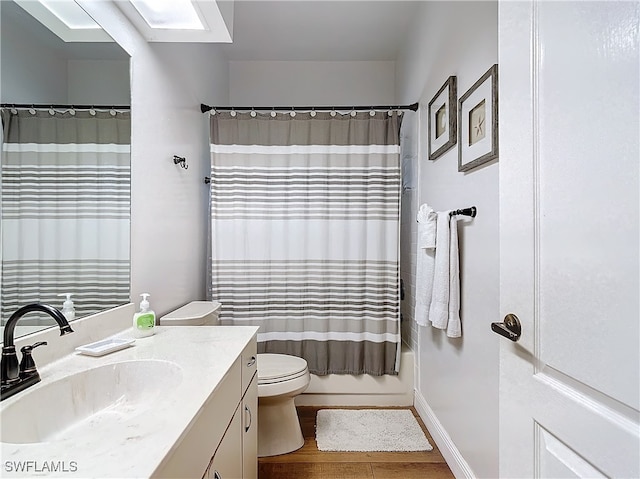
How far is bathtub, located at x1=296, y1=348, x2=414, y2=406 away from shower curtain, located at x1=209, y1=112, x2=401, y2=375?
6 cm

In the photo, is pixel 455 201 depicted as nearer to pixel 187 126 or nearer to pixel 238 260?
pixel 238 260

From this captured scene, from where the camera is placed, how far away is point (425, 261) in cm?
198

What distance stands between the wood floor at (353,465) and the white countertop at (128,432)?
1.05 m

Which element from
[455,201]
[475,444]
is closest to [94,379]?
[475,444]

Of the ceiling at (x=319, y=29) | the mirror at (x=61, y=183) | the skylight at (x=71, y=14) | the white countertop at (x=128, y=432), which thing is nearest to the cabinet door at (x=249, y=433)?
the white countertop at (x=128, y=432)

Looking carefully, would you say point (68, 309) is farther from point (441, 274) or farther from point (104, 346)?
point (441, 274)

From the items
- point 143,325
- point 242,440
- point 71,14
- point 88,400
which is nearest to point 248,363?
point 242,440

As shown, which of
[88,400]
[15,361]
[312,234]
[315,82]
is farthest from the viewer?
[315,82]

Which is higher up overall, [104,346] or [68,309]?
[68,309]

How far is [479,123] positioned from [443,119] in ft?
1.63

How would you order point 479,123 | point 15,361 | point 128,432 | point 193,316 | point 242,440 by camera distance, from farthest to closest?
point 193,316 → point 479,123 → point 242,440 → point 15,361 → point 128,432

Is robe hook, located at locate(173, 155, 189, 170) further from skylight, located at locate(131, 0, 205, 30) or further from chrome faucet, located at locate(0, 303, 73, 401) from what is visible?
chrome faucet, located at locate(0, 303, 73, 401)

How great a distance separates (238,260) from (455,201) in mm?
1456

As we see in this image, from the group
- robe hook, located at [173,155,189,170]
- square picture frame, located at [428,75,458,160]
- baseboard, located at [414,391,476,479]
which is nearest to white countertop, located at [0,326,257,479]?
robe hook, located at [173,155,189,170]
